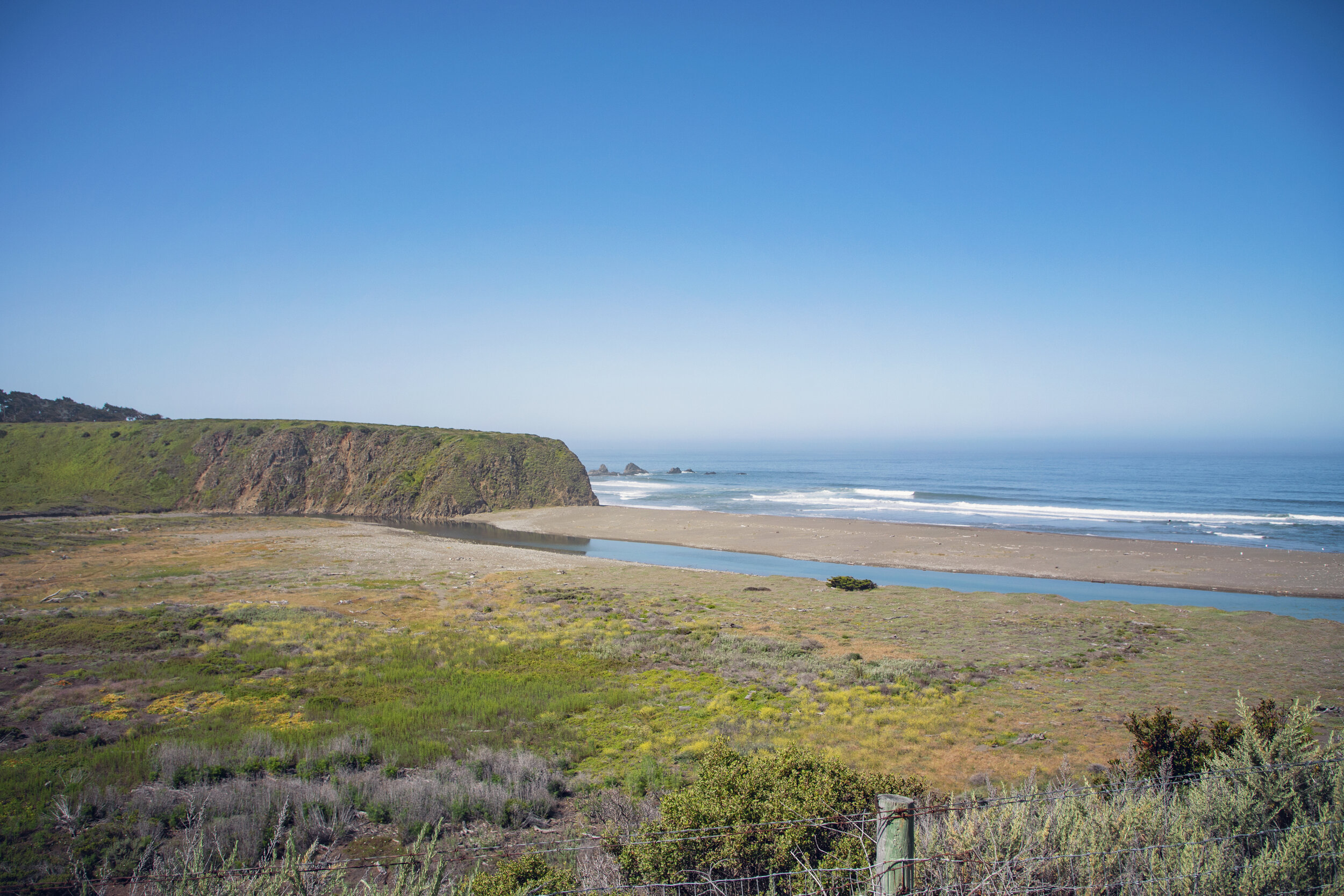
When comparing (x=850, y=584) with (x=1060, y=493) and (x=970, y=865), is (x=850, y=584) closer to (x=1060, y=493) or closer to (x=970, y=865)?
(x=970, y=865)

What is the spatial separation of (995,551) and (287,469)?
66287 millimetres

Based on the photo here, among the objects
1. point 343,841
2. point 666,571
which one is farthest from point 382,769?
point 666,571

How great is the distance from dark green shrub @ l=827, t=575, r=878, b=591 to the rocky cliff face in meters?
40.6

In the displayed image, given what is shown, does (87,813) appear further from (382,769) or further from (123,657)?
(123,657)

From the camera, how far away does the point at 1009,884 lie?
4672 millimetres

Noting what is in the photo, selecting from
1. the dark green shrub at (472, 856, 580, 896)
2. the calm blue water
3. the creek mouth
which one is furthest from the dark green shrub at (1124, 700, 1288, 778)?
the calm blue water

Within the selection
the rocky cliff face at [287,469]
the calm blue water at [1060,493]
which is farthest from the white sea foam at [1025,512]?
the rocky cliff face at [287,469]

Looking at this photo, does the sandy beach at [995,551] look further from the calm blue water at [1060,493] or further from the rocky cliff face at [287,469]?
the rocky cliff face at [287,469]

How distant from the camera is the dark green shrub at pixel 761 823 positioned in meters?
5.47

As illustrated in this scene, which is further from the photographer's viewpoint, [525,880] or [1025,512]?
[1025,512]

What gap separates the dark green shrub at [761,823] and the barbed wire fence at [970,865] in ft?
0.18

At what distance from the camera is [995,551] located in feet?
115

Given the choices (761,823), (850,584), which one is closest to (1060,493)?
(850,584)

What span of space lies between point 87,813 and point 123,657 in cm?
923
